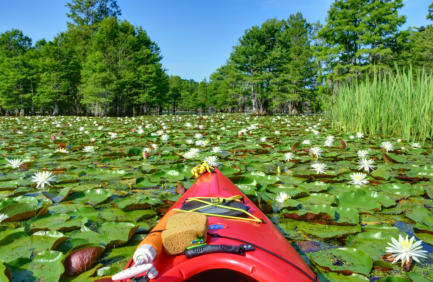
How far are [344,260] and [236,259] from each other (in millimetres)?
714

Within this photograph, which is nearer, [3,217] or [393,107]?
[3,217]

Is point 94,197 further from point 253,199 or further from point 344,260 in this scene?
point 344,260

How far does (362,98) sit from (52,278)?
20.2 ft

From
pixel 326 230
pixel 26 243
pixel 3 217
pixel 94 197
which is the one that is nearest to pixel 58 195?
pixel 94 197

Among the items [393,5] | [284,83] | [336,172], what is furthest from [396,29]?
[336,172]

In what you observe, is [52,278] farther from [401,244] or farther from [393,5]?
[393,5]

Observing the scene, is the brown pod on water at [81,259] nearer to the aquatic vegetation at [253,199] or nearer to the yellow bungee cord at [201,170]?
the aquatic vegetation at [253,199]

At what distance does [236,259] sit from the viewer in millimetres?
865

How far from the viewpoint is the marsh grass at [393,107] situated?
4.48 meters

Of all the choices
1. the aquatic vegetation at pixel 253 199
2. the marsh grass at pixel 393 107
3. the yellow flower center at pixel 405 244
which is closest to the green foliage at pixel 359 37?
the marsh grass at pixel 393 107

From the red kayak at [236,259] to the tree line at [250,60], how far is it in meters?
21.5

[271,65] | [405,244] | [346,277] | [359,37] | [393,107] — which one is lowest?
[346,277]

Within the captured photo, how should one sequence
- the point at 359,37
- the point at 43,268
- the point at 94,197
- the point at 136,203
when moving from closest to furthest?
the point at 43,268 < the point at 136,203 < the point at 94,197 < the point at 359,37

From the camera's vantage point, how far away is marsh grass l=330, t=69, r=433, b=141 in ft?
14.7
